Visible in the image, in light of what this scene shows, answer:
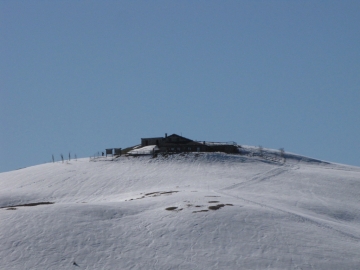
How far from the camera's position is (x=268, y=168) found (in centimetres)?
6844

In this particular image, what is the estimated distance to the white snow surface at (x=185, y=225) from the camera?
3428 centimetres

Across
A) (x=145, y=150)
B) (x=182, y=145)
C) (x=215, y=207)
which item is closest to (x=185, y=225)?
(x=215, y=207)

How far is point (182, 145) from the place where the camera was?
82.4m

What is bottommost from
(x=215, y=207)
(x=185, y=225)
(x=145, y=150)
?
(x=185, y=225)

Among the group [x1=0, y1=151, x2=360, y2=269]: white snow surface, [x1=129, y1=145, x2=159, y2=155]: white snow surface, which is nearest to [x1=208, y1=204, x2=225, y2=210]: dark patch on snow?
[x1=0, y1=151, x2=360, y2=269]: white snow surface

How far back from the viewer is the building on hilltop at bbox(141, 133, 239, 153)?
3175 inches

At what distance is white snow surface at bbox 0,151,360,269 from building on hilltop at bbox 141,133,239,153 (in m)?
19.0

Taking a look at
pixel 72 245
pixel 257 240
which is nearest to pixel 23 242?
pixel 72 245

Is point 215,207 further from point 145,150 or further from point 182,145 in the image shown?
point 182,145

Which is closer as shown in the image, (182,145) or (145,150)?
(145,150)

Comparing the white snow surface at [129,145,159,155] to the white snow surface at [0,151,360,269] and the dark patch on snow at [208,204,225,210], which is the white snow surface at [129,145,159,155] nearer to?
the white snow surface at [0,151,360,269]

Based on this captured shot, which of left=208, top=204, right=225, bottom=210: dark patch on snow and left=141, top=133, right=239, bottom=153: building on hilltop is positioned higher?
left=141, top=133, right=239, bottom=153: building on hilltop

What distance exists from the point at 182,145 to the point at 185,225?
1698 inches

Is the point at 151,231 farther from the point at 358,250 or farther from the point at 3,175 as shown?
the point at 3,175
